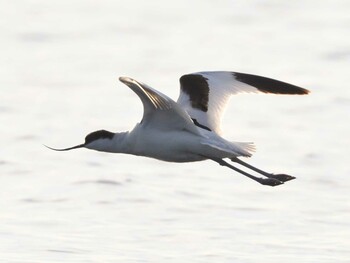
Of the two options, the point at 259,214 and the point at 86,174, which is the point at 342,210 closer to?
the point at 259,214

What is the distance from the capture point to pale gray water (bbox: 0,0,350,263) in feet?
49.0

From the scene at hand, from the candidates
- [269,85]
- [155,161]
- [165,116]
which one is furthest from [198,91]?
[155,161]

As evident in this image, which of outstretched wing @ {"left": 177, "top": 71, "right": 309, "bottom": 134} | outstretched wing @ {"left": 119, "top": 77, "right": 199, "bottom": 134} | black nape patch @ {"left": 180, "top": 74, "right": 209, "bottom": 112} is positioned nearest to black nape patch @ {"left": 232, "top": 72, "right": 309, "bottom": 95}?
outstretched wing @ {"left": 177, "top": 71, "right": 309, "bottom": 134}

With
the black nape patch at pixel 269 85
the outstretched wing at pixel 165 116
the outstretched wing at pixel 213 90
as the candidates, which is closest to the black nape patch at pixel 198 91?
the outstretched wing at pixel 213 90

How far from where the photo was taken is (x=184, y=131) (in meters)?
13.2

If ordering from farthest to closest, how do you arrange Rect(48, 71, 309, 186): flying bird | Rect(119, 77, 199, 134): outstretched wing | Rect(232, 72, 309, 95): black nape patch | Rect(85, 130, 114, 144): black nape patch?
Rect(232, 72, 309, 95): black nape patch, Rect(85, 130, 114, 144): black nape patch, Rect(48, 71, 309, 186): flying bird, Rect(119, 77, 199, 134): outstretched wing

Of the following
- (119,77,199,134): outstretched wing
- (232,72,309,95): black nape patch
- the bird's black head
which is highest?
(232,72,309,95): black nape patch

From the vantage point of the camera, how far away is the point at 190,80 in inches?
543

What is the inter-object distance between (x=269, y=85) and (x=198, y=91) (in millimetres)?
628

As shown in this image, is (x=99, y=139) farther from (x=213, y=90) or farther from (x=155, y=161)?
(x=155, y=161)

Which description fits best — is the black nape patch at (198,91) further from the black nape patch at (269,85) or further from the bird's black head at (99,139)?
the bird's black head at (99,139)

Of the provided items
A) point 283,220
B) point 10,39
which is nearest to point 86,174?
point 283,220

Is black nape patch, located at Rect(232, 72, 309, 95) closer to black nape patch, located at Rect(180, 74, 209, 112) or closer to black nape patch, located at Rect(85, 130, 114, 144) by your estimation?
black nape patch, located at Rect(180, 74, 209, 112)

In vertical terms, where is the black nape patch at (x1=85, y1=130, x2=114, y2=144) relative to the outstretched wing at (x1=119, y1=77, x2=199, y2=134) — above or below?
below
